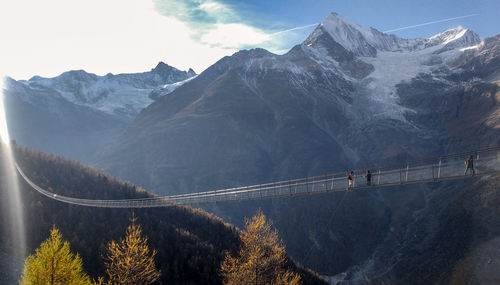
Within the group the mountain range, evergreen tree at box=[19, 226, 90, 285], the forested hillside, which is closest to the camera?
evergreen tree at box=[19, 226, 90, 285]

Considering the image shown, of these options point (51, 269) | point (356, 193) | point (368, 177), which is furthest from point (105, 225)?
point (356, 193)

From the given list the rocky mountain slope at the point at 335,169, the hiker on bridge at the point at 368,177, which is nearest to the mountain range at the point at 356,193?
the rocky mountain slope at the point at 335,169

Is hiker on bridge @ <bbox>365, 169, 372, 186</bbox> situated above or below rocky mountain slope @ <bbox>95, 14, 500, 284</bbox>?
above

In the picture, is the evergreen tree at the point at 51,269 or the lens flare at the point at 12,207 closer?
the evergreen tree at the point at 51,269

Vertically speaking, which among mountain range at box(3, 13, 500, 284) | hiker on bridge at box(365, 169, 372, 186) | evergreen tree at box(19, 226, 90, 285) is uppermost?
hiker on bridge at box(365, 169, 372, 186)

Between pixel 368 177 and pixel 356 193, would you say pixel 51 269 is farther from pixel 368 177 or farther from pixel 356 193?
pixel 356 193

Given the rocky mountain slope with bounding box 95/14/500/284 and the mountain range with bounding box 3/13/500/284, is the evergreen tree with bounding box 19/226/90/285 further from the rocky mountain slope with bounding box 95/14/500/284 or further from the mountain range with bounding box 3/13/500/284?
the rocky mountain slope with bounding box 95/14/500/284

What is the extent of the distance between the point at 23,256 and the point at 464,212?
9809cm

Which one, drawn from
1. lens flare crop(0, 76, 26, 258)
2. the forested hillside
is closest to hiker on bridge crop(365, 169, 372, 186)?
the forested hillside

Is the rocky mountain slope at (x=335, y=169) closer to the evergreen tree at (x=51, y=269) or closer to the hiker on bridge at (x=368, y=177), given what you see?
the hiker on bridge at (x=368, y=177)

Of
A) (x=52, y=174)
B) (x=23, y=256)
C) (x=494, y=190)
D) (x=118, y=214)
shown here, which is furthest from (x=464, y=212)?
(x=52, y=174)

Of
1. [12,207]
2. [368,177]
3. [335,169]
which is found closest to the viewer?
[368,177]

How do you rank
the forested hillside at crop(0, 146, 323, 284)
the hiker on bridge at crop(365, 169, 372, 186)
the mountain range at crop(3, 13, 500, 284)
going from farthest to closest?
the mountain range at crop(3, 13, 500, 284), the forested hillside at crop(0, 146, 323, 284), the hiker on bridge at crop(365, 169, 372, 186)

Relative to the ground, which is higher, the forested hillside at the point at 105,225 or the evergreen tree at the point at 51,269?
the evergreen tree at the point at 51,269
